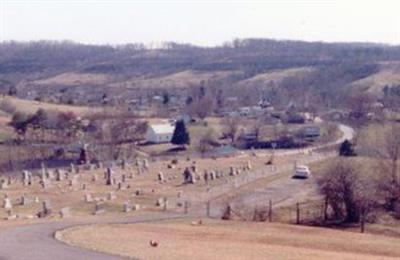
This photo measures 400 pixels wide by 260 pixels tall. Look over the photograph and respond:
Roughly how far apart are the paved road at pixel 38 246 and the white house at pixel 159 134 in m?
50.9

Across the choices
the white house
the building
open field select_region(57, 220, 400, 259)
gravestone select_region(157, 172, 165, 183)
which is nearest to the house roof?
the white house

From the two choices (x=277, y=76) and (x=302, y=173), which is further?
(x=277, y=76)

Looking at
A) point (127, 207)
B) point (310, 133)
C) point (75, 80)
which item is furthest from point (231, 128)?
point (75, 80)

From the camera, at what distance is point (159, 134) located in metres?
85.1

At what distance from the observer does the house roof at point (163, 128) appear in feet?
281

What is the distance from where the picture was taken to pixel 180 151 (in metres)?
78.5

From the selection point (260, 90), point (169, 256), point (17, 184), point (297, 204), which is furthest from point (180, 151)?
point (260, 90)

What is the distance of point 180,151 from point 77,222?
44.3m

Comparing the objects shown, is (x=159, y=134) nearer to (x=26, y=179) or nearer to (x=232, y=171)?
(x=232, y=171)

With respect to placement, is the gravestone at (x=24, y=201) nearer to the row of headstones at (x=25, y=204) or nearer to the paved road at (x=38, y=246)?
the row of headstones at (x=25, y=204)

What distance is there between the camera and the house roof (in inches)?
3366

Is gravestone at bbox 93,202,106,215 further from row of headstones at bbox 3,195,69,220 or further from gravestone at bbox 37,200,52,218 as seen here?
gravestone at bbox 37,200,52,218

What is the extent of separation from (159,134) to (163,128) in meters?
1.74

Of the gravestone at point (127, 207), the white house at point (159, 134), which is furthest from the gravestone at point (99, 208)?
the white house at point (159, 134)
